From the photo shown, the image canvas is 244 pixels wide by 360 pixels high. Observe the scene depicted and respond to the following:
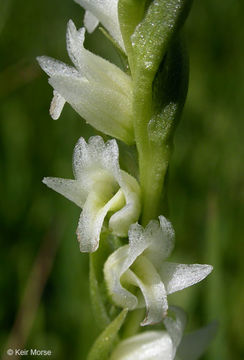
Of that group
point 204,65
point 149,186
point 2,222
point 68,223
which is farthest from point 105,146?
point 204,65

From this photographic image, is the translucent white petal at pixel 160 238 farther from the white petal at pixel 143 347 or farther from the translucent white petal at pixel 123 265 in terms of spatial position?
the white petal at pixel 143 347

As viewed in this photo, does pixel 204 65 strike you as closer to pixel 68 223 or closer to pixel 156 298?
pixel 68 223

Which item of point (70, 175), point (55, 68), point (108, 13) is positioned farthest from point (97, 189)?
point (70, 175)

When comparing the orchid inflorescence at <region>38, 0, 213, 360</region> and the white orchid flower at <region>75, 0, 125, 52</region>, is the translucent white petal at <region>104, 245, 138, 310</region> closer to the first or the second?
the orchid inflorescence at <region>38, 0, 213, 360</region>

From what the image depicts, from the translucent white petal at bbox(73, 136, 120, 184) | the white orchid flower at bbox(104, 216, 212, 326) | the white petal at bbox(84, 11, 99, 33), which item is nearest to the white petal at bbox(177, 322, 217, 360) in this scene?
the white orchid flower at bbox(104, 216, 212, 326)

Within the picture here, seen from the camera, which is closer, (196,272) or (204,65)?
(196,272)

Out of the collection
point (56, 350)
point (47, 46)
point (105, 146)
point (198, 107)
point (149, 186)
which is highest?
point (47, 46)
